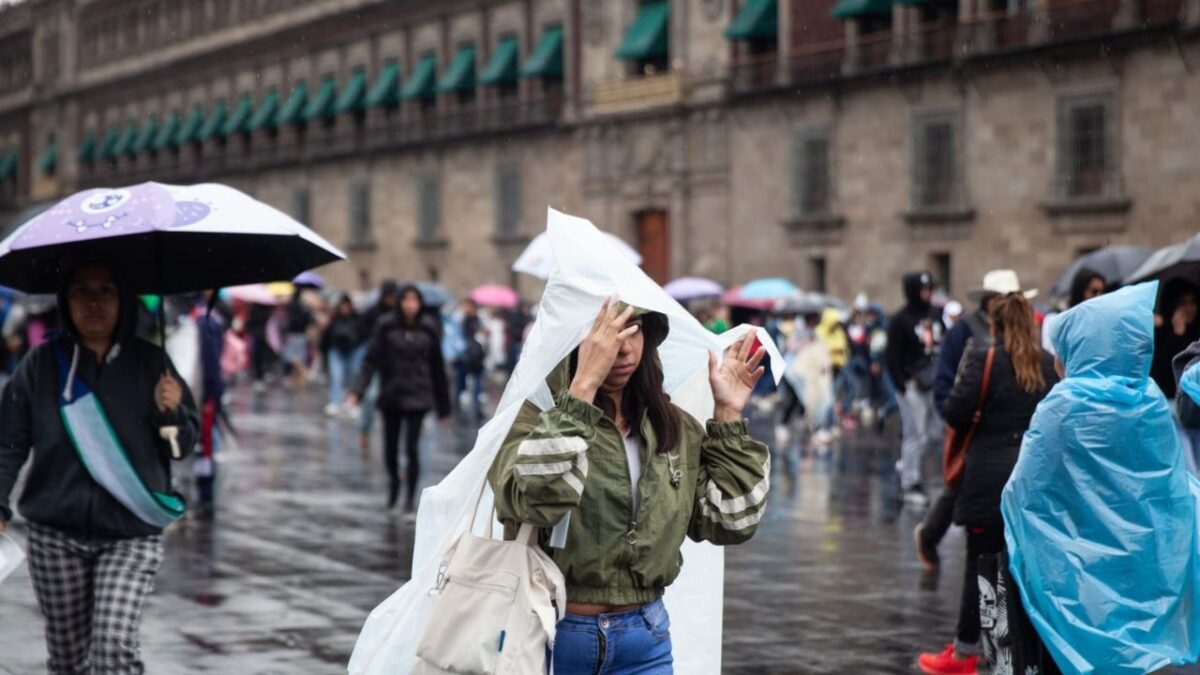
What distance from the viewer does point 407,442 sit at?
13.3m

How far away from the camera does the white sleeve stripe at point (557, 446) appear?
419cm

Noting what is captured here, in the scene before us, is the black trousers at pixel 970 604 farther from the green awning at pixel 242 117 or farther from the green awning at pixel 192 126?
the green awning at pixel 192 126

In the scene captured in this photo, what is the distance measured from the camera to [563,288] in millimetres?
4359

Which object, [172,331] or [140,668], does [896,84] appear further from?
[140,668]

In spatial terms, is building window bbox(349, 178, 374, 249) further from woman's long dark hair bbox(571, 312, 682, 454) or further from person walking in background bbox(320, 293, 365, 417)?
woman's long dark hair bbox(571, 312, 682, 454)

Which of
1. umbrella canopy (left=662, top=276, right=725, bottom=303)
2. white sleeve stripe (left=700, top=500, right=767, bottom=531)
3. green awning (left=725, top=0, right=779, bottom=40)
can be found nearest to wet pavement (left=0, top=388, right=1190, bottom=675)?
white sleeve stripe (left=700, top=500, right=767, bottom=531)

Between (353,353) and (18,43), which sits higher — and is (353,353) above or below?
below

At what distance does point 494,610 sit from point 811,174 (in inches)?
1287

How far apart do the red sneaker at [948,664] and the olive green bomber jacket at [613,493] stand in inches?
135

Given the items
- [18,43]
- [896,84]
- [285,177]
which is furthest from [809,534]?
[18,43]

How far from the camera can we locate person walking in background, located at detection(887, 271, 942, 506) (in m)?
13.6

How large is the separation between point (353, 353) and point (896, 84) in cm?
1298

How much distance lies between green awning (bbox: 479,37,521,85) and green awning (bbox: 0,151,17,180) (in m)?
42.6

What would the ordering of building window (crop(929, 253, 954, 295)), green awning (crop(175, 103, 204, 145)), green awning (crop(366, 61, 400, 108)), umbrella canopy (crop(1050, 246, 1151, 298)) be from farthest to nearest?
green awning (crop(175, 103, 204, 145)), green awning (crop(366, 61, 400, 108)), building window (crop(929, 253, 954, 295)), umbrella canopy (crop(1050, 246, 1151, 298))
